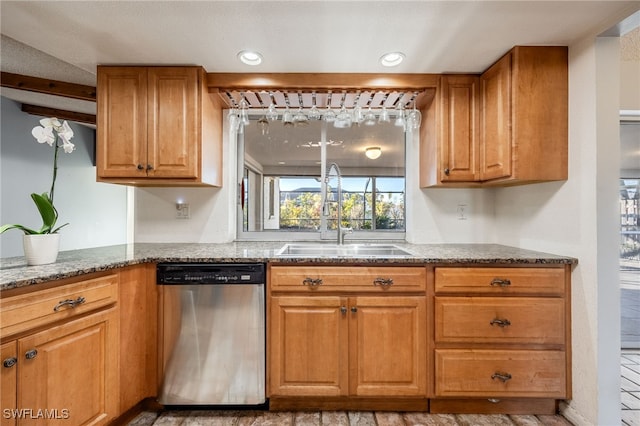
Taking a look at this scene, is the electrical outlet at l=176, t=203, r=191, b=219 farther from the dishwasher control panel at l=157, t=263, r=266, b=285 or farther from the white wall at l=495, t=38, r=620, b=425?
the white wall at l=495, t=38, r=620, b=425

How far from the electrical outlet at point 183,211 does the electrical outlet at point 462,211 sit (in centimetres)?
227

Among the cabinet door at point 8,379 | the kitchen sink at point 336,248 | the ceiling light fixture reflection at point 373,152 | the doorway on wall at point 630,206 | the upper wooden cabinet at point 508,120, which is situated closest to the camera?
the cabinet door at point 8,379

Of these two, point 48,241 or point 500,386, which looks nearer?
point 48,241

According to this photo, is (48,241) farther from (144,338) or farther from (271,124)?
(271,124)

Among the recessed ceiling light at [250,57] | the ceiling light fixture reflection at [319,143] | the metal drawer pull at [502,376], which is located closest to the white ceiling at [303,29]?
the recessed ceiling light at [250,57]

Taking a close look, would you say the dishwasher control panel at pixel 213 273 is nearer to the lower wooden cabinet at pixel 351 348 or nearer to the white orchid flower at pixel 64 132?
the lower wooden cabinet at pixel 351 348

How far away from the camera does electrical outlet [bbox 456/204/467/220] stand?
8.30ft

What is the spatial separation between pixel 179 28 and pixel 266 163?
155 cm

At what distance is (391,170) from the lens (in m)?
2.87

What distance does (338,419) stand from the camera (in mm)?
1738

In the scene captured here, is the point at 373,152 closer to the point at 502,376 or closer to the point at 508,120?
the point at 508,120

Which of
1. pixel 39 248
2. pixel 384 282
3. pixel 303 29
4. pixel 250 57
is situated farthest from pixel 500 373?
pixel 39 248

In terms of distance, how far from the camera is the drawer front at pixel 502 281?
1.75 meters

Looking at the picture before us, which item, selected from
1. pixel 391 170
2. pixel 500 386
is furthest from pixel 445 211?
pixel 500 386
